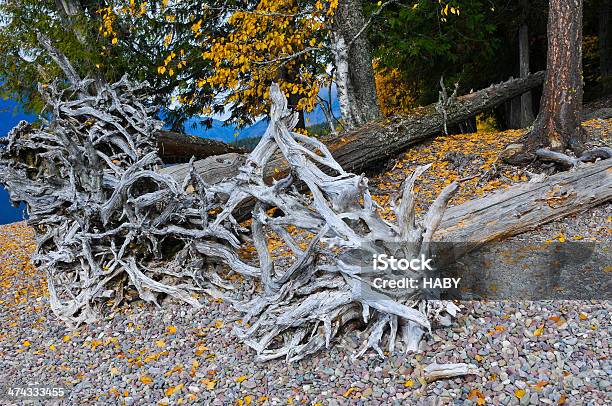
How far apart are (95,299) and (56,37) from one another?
7.23 metres

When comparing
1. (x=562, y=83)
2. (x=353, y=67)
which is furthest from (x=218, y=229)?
(x=353, y=67)

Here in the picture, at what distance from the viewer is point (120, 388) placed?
393 centimetres

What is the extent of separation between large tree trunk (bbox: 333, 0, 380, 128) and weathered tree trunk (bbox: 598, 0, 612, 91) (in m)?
6.67

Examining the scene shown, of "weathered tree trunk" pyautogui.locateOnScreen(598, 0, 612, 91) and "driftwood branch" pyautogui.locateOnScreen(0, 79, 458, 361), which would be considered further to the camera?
"weathered tree trunk" pyautogui.locateOnScreen(598, 0, 612, 91)

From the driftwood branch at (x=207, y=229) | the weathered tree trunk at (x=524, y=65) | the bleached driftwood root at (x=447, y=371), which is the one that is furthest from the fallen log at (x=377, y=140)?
the bleached driftwood root at (x=447, y=371)

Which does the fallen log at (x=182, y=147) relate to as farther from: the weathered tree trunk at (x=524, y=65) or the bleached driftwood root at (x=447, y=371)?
the weathered tree trunk at (x=524, y=65)

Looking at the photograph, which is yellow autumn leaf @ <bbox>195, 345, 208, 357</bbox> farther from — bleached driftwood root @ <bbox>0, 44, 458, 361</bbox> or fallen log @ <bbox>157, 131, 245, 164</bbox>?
fallen log @ <bbox>157, 131, 245, 164</bbox>

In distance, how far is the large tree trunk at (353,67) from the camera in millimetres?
8453

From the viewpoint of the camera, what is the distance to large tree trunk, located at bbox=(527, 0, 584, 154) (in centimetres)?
652

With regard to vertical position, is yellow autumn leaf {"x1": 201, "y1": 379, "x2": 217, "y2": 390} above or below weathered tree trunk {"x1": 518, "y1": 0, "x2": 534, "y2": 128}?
below

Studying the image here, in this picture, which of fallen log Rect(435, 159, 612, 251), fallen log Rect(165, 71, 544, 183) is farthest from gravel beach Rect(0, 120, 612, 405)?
fallen log Rect(165, 71, 544, 183)

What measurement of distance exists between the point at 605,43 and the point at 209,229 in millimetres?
11655

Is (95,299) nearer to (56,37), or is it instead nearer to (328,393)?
(328,393)

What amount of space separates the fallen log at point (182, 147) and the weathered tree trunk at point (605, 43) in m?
9.08
